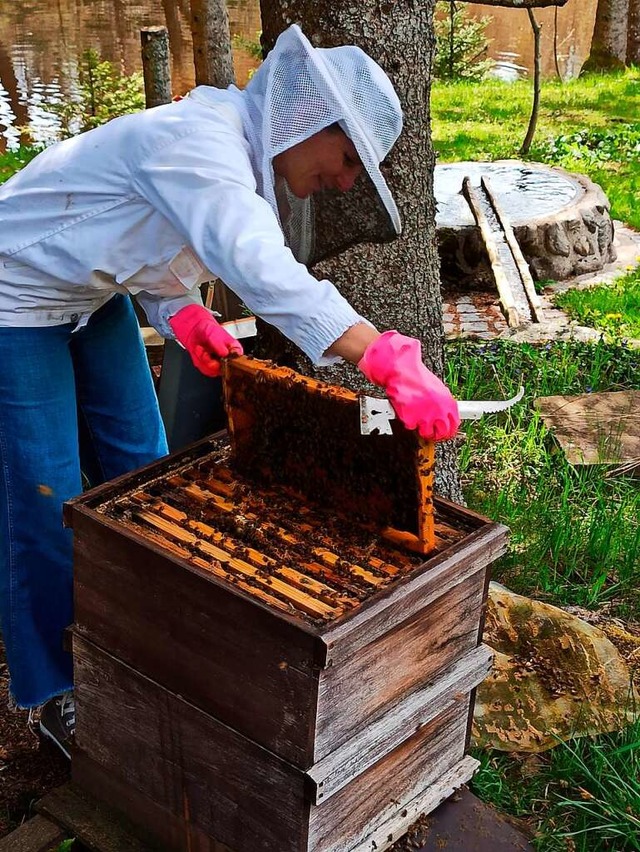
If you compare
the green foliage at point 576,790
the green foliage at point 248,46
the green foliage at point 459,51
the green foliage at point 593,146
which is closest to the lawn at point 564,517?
the green foliage at point 576,790

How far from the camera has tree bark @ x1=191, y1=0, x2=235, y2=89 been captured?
7.33 meters

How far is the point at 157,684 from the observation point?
189 cm

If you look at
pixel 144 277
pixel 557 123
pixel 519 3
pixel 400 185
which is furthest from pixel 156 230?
pixel 557 123

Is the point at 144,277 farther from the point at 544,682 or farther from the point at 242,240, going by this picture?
the point at 544,682

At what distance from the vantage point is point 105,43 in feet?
50.9

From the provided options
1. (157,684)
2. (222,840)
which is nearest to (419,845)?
(222,840)

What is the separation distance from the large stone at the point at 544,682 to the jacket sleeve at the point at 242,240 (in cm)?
126

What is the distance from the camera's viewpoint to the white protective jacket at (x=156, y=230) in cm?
169

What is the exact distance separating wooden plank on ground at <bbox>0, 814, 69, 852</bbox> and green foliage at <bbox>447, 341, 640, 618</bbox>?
1.54 meters

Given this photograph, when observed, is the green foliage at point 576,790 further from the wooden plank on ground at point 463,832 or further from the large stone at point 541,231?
the large stone at point 541,231

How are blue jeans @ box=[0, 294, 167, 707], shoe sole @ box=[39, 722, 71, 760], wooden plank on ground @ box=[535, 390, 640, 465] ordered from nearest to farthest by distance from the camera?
blue jeans @ box=[0, 294, 167, 707], shoe sole @ box=[39, 722, 71, 760], wooden plank on ground @ box=[535, 390, 640, 465]

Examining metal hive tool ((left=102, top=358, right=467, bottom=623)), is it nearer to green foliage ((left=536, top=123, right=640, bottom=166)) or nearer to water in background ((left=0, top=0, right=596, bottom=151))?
green foliage ((left=536, top=123, right=640, bottom=166))

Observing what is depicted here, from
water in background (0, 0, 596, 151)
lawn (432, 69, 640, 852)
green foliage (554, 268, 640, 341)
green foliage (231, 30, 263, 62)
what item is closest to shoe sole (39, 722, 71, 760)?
lawn (432, 69, 640, 852)

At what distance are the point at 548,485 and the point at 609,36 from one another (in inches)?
410
